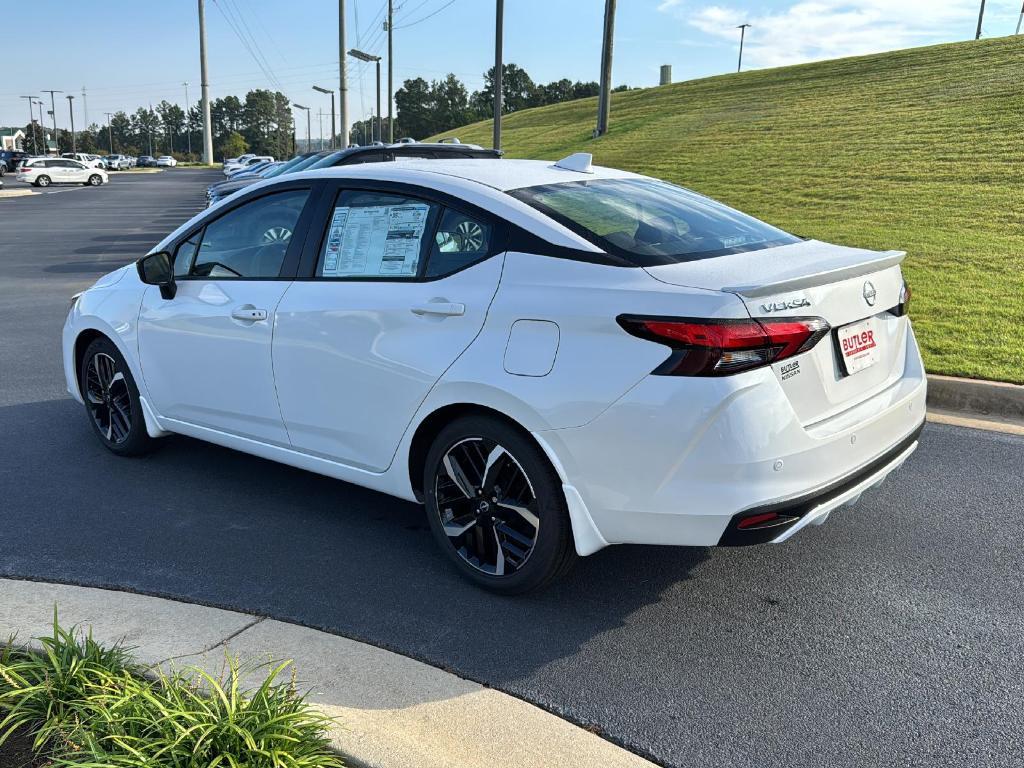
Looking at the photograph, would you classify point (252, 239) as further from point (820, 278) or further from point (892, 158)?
point (892, 158)

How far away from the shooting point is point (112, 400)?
17.4 feet

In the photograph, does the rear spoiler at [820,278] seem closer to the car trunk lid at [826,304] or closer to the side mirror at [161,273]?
the car trunk lid at [826,304]

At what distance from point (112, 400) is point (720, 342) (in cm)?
387

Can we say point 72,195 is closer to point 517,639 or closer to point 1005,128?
point 1005,128

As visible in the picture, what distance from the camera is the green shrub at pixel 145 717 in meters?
2.32

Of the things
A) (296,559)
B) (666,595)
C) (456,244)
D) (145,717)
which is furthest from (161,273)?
(666,595)

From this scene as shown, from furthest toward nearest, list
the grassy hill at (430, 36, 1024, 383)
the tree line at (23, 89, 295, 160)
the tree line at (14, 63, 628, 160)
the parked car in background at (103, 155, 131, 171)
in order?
the tree line at (23, 89, 295, 160) → the tree line at (14, 63, 628, 160) → the parked car in background at (103, 155, 131, 171) → the grassy hill at (430, 36, 1024, 383)

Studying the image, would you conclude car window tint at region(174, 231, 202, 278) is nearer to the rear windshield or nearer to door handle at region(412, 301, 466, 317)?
door handle at region(412, 301, 466, 317)

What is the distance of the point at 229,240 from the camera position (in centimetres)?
463

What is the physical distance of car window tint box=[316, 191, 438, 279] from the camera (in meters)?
3.81

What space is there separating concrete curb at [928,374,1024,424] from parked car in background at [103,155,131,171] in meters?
97.6

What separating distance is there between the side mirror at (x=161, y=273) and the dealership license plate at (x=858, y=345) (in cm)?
332

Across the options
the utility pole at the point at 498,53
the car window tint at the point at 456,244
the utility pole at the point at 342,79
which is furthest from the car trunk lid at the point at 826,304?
the utility pole at the point at 342,79

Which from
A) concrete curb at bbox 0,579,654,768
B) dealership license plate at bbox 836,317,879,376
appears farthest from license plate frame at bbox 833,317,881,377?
concrete curb at bbox 0,579,654,768
